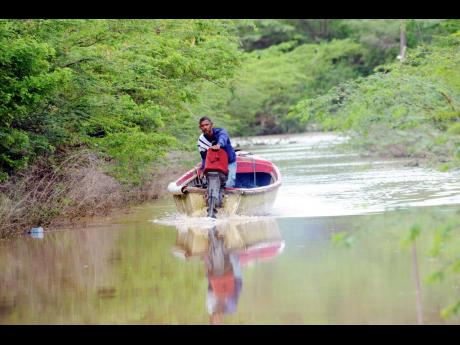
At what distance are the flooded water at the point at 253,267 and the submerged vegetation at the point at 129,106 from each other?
76 cm

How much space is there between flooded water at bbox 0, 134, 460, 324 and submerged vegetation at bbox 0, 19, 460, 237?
762 millimetres

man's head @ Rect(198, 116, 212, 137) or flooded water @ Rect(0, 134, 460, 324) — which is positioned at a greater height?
man's head @ Rect(198, 116, 212, 137)

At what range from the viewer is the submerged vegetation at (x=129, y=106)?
434 inches

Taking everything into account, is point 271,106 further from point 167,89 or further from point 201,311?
point 201,311

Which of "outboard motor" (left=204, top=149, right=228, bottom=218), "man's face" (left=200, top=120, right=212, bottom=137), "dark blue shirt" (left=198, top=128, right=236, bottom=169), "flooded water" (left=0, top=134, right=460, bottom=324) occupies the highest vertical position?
"man's face" (left=200, top=120, right=212, bottom=137)

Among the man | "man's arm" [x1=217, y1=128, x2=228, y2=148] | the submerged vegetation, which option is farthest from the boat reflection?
the submerged vegetation

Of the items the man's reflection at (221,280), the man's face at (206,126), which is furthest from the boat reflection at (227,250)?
the man's face at (206,126)

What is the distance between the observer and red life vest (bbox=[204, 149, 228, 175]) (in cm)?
1892

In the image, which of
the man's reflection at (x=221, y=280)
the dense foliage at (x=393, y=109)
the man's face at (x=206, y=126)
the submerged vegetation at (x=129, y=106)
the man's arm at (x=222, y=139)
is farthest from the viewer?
the man's arm at (x=222, y=139)

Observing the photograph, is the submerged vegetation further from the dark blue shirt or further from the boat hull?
the dark blue shirt

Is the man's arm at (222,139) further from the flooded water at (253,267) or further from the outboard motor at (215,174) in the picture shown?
the flooded water at (253,267)

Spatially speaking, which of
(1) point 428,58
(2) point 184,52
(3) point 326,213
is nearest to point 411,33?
(2) point 184,52

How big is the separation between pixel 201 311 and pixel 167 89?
43.2 feet
